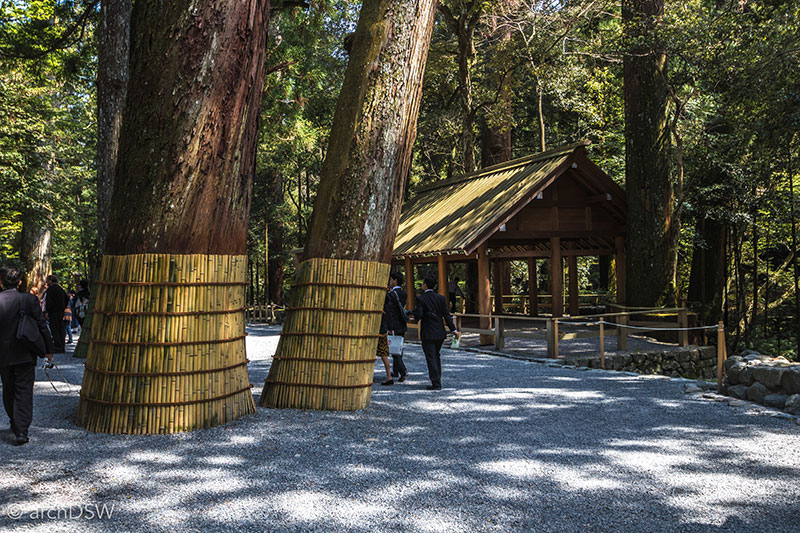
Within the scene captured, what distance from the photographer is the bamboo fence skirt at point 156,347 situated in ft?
19.5

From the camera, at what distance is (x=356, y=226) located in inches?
282

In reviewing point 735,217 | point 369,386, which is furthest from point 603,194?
point 369,386

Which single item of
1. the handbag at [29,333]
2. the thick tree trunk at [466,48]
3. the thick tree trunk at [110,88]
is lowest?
the handbag at [29,333]

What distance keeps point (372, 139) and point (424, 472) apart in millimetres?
3773

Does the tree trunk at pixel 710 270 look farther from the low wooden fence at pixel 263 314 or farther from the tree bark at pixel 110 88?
the tree bark at pixel 110 88

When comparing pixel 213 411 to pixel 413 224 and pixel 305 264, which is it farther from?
pixel 413 224

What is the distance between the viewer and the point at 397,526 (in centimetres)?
400

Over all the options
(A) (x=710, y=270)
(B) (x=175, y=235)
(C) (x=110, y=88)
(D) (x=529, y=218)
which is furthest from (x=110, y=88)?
(A) (x=710, y=270)

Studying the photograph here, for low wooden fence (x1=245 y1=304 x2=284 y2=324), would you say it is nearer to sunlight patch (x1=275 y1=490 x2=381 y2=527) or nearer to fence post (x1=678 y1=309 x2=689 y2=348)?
fence post (x1=678 y1=309 x2=689 y2=348)

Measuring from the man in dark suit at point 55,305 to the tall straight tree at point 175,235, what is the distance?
805cm

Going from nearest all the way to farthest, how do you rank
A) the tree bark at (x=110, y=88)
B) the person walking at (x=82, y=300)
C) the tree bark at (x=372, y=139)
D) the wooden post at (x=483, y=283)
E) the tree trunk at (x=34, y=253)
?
the tree bark at (x=372, y=139)
the tree bark at (x=110, y=88)
the wooden post at (x=483, y=283)
the person walking at (x=82, y=300)
the tree trunk at (x=34, y=253)

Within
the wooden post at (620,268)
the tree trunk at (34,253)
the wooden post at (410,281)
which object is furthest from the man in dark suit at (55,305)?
the tree trunk at (34,253)

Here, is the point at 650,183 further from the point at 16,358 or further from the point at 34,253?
the point at 34,253

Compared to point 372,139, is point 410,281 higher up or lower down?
lower down
